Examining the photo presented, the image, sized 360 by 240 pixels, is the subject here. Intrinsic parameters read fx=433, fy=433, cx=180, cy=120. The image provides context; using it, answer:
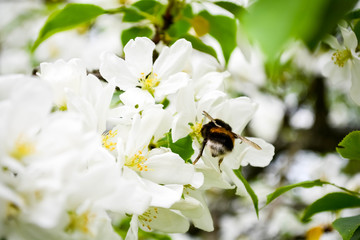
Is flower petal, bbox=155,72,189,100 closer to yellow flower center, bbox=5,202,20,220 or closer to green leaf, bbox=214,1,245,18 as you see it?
green leaf, bbox=214,1,245,18

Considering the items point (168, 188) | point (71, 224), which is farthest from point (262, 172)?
point (71, 224)

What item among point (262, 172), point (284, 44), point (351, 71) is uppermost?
point (284, 44)

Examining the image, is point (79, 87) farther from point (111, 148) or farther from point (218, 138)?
point (218, 138)

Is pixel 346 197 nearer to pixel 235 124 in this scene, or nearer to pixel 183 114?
pixel 235 124

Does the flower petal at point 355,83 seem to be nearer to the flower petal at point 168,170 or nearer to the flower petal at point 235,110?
the flower petal at point 235,110

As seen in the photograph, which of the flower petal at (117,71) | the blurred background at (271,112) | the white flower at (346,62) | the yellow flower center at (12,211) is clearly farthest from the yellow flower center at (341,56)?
the blurred background at (271,112)

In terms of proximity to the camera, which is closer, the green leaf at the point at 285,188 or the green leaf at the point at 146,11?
the green leaf at the point at 285,188

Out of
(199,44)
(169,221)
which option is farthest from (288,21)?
(199,44)
